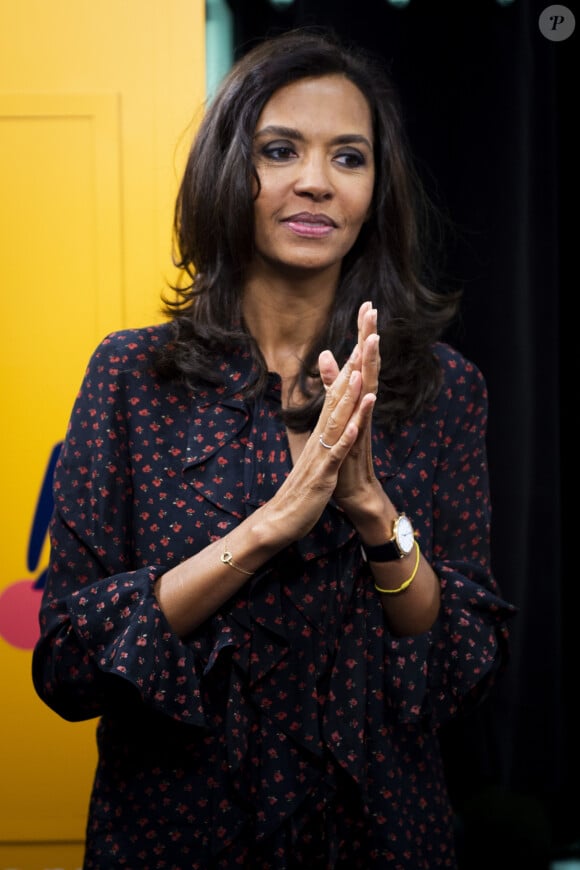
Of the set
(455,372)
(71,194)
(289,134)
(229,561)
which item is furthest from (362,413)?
(71,194)

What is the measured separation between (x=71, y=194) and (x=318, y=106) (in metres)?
0.62

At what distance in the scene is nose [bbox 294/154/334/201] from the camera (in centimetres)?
155

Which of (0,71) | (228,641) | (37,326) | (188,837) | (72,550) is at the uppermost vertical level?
(0,71)

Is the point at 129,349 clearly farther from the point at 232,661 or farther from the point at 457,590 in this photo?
the point at 457,590

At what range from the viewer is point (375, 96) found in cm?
171

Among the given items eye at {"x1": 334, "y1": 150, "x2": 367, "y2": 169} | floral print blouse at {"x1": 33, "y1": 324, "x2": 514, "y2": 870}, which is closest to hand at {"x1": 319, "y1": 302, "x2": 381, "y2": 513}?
floral print blouse at {"x1": 33, "y1": 324, "x2": 514, "y2": 870}

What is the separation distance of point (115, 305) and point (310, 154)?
61 cm

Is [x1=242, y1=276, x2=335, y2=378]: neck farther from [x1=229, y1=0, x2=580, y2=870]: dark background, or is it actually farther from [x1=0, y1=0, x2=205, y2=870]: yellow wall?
Answer: [x1=229, y1=0, x2=580, y2=870]: dark background

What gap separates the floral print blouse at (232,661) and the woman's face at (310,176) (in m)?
0.24

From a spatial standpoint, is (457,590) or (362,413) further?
(457,590)

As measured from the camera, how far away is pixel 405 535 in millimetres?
1472

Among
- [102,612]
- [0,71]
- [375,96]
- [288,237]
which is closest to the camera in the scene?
[102,612]

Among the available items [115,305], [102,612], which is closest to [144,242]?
[115,305]

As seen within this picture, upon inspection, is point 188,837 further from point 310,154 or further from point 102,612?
point 310,154
